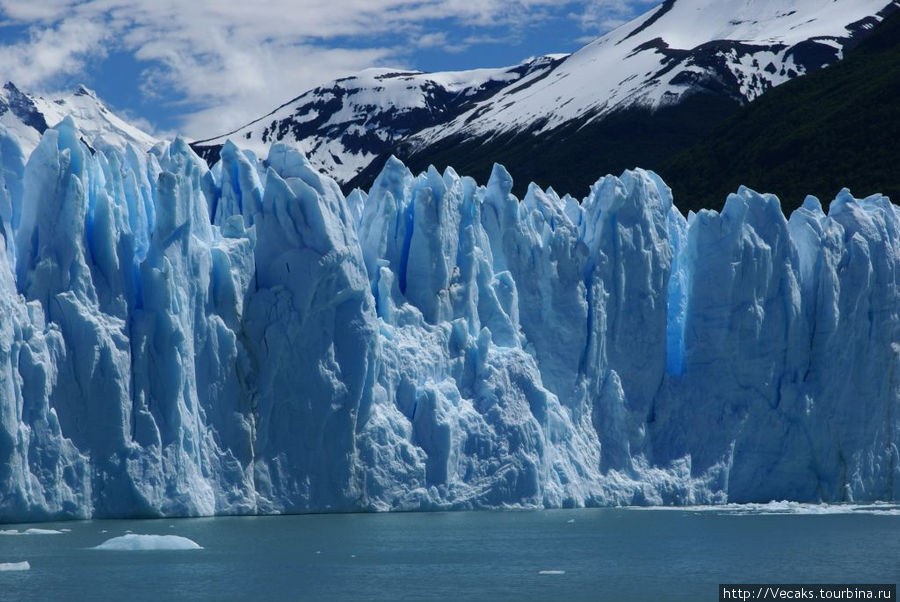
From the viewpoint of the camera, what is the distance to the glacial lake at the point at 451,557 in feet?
58.0

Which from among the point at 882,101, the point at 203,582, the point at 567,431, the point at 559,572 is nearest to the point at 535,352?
the point at 567,431

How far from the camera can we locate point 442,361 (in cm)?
2794

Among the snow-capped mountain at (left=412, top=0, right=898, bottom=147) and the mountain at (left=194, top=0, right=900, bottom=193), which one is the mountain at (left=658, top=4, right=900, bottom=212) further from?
the snow-capped mountain at (left=412, top=0, right=898, bottom=147)

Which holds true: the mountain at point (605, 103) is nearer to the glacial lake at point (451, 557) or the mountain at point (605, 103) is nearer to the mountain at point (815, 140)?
the mountain at point (815, 140)

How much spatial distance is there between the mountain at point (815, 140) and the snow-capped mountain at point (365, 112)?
1777 inches

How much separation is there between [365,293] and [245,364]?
8.66ft

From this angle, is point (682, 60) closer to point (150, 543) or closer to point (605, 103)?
point (605, 103)

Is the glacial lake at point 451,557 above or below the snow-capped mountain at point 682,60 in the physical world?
below

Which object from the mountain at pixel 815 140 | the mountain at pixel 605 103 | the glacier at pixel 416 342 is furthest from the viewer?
the mountain at pixel 605 103

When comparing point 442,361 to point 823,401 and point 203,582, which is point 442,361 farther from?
point 203,582

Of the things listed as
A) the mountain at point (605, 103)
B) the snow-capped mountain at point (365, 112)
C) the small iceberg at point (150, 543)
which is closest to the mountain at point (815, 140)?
the mountain at point (605, 103)

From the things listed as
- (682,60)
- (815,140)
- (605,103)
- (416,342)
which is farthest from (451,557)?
(682,60)

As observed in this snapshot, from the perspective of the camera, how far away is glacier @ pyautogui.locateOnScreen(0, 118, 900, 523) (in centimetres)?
2419

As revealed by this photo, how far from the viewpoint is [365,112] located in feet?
405
